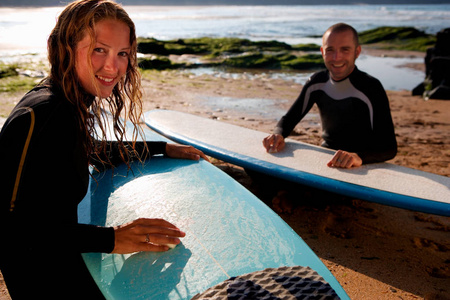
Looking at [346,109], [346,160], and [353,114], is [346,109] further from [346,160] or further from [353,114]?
[346,160]

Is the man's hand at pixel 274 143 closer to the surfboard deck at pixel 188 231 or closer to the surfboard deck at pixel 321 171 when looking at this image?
the surfboard deck at pixel 321 171

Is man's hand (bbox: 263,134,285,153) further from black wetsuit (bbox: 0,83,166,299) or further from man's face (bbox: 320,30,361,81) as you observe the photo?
black wetsuit (bbox: 0,83,166,299)

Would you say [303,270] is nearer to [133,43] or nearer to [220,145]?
[133,43]

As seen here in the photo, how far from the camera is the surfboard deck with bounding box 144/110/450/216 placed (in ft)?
8.53

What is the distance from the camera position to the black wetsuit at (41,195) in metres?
1.27

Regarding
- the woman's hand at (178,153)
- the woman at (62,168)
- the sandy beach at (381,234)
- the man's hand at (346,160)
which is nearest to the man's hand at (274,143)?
the sandy beach at (381,234)

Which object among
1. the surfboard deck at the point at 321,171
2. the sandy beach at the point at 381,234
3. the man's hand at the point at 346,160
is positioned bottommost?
the sandy beach at the point at 381,234

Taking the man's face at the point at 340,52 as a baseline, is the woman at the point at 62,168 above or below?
below

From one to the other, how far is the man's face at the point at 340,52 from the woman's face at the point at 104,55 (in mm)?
2056

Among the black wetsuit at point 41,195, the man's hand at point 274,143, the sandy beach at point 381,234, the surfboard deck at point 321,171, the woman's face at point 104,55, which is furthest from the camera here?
the man's hand at point 274,143

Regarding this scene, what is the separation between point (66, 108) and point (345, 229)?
2.25m

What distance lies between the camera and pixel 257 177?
3596 millimetres

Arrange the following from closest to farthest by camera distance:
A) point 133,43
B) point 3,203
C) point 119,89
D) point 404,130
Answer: point 3,203 < point 133,43 < point 119,89 < point 404,130

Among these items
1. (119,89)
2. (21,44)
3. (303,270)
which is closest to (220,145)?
(119,89)
